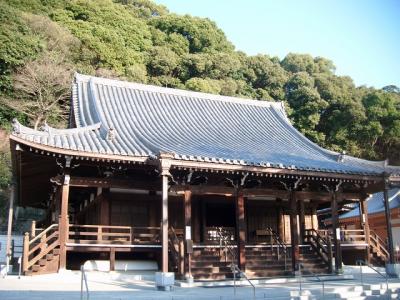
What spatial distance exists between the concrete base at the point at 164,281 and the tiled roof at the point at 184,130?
3452 millimetres

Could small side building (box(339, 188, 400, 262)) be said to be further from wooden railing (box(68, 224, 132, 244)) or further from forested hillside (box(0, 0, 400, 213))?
wooden railing (box(68, 224, 132, 244))

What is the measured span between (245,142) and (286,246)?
4582mm

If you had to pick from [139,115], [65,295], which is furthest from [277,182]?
[65,295]

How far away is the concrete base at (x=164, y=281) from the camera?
11.6 metres

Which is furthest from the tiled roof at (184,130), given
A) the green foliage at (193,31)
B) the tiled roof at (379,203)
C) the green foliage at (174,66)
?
the green foliage at (193,31)

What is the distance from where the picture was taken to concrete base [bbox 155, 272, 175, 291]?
11633 millimetres

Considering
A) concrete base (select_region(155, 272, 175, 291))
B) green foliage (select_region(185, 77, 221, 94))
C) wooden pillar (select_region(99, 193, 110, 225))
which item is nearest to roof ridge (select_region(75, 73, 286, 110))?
wooden pillar (select_region(99, 193, 110, 225))

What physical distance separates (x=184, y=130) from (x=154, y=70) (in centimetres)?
3211

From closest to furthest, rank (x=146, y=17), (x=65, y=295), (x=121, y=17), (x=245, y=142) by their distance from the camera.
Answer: (x=65, y=295)
(x=245, y=142)
(x=121, y=17)
(x=146, y=17)

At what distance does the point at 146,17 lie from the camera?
65000 millimetres

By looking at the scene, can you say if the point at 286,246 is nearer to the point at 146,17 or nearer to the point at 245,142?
the point at 245,142

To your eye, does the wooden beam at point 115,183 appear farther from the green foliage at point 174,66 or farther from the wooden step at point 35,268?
the green foliage at point 174,66

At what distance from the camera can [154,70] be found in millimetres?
49250

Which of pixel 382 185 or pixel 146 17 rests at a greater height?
pixel 146 17
